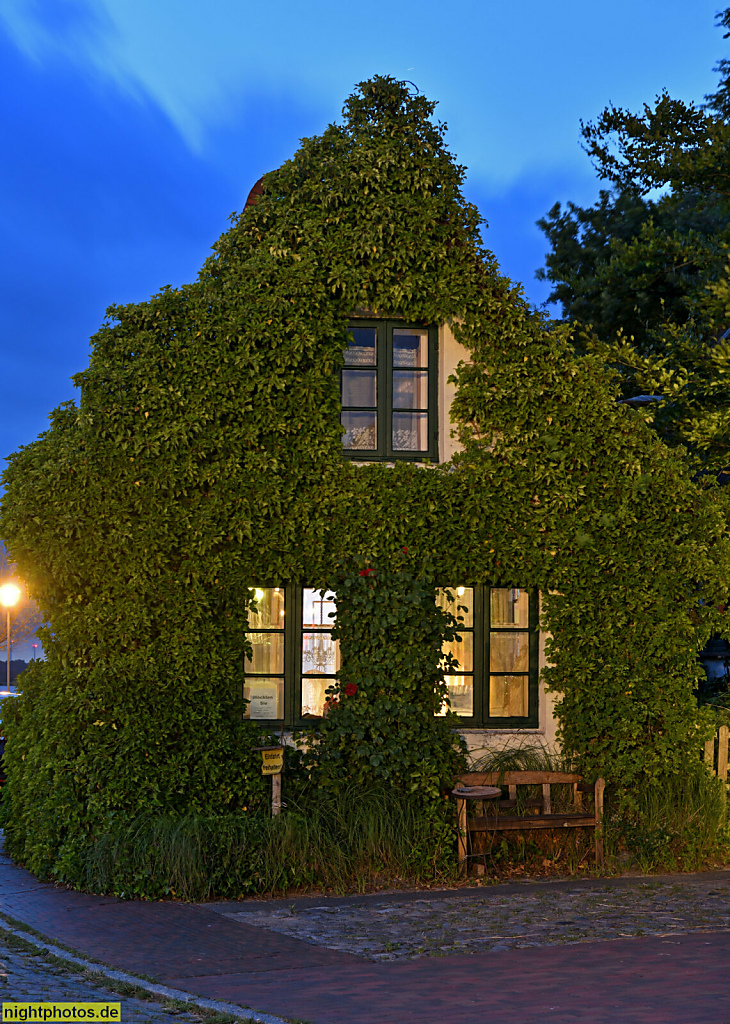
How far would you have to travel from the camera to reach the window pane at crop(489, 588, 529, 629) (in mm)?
13086

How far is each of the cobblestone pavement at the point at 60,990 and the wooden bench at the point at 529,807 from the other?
4.75 metres

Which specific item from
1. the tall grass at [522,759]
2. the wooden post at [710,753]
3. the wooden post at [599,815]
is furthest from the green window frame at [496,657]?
the wooden post at [710,753]

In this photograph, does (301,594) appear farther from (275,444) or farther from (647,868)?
(647,868)

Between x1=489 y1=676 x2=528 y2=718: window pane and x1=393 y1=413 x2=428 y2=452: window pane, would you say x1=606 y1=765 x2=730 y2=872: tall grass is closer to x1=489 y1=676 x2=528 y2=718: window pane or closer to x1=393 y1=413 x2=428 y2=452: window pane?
x1=489 y1=676 x2=528 y2=718: window pane

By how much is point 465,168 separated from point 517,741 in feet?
21.2

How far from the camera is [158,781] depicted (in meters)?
11.3

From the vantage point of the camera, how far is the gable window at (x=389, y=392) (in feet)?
42.2

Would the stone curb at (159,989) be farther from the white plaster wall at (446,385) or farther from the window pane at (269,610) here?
the white plaster wall at (446,385)

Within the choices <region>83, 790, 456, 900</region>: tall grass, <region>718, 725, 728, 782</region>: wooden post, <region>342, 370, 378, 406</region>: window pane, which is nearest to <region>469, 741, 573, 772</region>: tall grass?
<region>83, 790, 456, 900</region>: tall grass

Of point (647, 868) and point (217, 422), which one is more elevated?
point (217, 422)

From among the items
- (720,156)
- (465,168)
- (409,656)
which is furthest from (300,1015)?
(720,156)

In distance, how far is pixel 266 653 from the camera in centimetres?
1258

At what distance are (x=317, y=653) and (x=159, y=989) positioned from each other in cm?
560

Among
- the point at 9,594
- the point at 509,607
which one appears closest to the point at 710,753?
the point at 509,607
